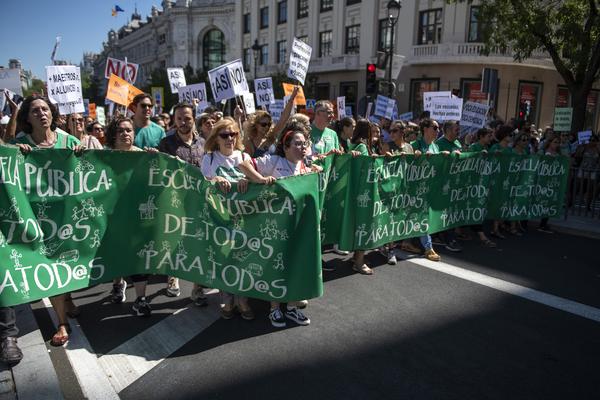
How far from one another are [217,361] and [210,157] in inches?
72.6

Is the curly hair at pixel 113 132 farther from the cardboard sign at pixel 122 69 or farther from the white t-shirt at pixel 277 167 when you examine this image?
the cardboard sign at pixel 122 69

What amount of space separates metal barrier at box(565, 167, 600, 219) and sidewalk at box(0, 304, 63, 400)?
9.19 m

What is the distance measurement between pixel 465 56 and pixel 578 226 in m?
18.5

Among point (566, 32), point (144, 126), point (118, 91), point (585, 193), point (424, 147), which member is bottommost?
point (585, 193)

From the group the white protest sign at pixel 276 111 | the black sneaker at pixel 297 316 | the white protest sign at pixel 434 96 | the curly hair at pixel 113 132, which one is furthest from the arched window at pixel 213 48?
the black sneaker at pixel 297 316

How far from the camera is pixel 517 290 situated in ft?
17.5

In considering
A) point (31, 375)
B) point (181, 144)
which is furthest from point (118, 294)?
point (181, 144)

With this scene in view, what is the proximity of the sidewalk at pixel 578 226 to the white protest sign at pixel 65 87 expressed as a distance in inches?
344

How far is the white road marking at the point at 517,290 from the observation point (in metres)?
4.81

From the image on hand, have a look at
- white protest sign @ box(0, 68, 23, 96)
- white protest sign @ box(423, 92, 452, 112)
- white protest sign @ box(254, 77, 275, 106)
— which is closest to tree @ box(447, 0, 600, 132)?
white protest sign @ box(423, 92, 452, 112)

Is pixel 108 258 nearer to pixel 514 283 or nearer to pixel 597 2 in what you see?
pixel 514 283

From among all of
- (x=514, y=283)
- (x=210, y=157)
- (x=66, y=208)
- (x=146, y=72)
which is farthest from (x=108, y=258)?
(x=146, y=72)

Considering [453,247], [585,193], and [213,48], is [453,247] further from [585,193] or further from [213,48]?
[213,48]

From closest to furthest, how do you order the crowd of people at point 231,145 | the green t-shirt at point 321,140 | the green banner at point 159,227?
the green banner at point 159,227, the crowd of people at point 231,145, the green t-shirt at point 321,140
